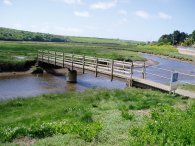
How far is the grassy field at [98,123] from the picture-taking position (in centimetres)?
972

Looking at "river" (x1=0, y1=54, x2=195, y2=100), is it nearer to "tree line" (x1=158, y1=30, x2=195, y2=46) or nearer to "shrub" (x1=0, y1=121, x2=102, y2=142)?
"shrub" (x1=0, y1=121, x2=102, y2=142)

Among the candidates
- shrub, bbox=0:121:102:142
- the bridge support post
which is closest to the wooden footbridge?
the bridge support post

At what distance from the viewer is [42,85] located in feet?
108

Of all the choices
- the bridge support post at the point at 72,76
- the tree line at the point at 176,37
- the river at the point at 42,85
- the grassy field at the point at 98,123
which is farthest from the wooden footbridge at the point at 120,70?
the tree line at the point at 176,37

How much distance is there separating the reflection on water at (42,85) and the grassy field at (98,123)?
9.58 metres

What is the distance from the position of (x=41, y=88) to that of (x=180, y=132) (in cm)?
2307

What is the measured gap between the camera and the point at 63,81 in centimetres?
3634

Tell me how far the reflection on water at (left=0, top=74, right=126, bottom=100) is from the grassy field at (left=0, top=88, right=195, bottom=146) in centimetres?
958

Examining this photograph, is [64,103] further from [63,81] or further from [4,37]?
[4,37]

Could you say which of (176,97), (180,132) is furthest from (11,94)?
(180,132)

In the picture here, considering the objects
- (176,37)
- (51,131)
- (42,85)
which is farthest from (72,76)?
(176,37)

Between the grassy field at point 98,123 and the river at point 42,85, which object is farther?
the river at point 42,85

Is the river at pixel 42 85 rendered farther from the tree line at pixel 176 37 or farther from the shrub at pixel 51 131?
the tree line at pixel 176 37

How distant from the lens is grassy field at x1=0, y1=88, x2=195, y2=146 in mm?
9720
